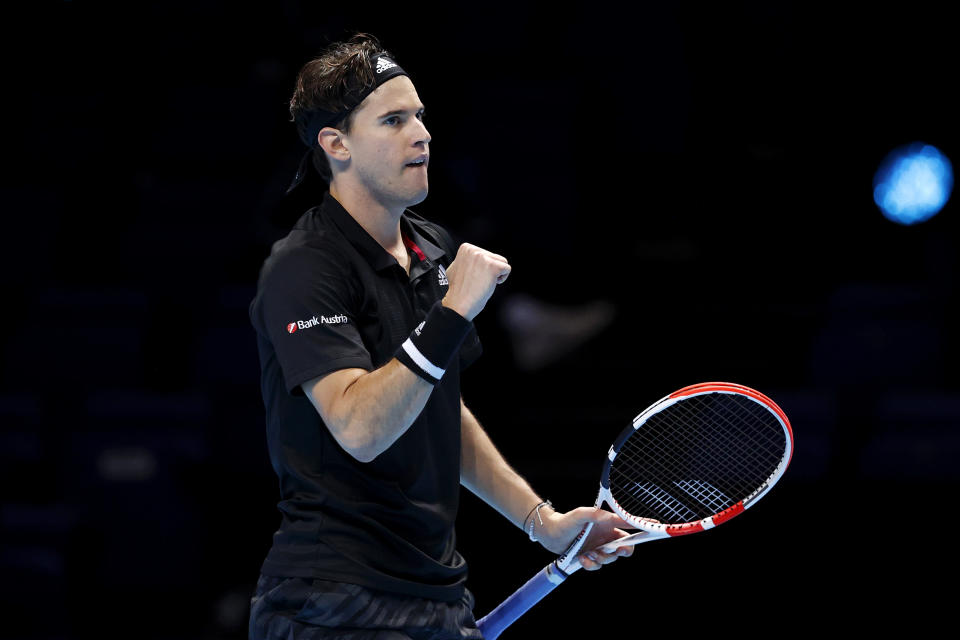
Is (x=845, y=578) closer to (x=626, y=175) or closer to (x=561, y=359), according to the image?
(x=561, y=359)

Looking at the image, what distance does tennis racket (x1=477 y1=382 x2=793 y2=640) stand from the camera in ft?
8.66

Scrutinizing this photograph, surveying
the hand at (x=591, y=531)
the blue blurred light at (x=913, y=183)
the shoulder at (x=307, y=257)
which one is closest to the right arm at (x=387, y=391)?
the shoulder at (x=307, y=257)

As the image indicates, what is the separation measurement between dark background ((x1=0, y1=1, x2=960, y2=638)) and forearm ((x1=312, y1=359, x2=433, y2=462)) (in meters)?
2.35

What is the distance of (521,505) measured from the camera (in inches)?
106

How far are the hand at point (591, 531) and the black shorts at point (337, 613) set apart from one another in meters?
0.36

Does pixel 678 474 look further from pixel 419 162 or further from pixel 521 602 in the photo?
pixel 419 162

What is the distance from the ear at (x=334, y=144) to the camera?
8.14 ft

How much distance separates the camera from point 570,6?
6.53m

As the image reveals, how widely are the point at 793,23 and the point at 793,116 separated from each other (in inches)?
20.7

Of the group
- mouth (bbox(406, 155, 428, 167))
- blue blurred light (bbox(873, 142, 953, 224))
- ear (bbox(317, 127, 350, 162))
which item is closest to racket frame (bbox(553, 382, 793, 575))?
mouth (bbox(406, 155, 428, 167))

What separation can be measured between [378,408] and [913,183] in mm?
4752

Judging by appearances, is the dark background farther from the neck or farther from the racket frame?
the neck

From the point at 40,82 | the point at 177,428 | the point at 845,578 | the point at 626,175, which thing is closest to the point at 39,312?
the point at 177,428

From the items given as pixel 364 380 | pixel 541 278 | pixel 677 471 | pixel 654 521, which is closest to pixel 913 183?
pixel 541 278
